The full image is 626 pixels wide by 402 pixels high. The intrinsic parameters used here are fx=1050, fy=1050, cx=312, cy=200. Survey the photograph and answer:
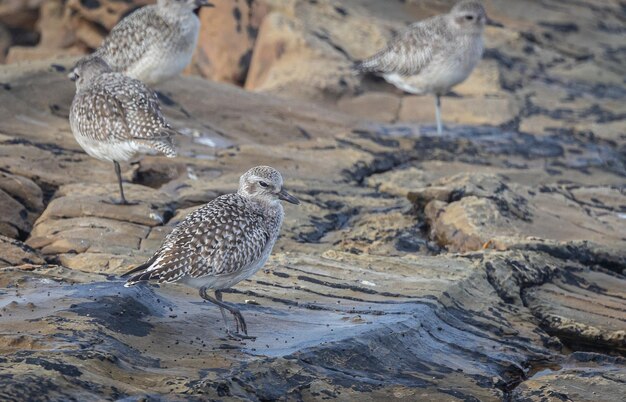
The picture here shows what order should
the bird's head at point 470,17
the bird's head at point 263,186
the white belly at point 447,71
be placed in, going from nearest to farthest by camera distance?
the bird's head at point 263,186 → the white belly at point 447,71 → the bird's head at point 470,17

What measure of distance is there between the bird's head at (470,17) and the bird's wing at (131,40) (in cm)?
422

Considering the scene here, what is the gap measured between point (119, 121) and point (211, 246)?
3196 mm

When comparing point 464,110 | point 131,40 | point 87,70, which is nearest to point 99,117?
point 87,70

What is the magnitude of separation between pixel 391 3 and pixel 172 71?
6630 millimetres

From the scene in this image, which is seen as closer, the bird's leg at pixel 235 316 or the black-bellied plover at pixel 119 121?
the bird's leg at pixel 235 316

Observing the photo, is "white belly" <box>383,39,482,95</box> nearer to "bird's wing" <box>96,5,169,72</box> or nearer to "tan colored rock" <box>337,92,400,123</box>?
"tan colored rock" <box>337,92,400,123</box>

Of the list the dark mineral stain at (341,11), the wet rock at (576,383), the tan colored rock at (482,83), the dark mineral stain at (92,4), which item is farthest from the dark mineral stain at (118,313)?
the dark mineral stain at (92,4)

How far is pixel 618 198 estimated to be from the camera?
1117 centimetres

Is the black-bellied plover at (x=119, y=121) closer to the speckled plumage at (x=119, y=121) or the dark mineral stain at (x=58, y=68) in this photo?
the speckled plumage at (x=119, y=121)

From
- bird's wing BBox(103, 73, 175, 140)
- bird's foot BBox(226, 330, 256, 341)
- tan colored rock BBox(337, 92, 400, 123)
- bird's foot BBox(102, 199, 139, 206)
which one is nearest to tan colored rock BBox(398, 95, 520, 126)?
tan colored rock BBox(337, 92, 400, 123)

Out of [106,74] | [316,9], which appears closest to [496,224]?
[106,74]

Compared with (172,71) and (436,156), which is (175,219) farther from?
(436,156)

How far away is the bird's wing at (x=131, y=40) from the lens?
12.2 m

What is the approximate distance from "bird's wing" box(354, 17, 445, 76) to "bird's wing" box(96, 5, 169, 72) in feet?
11.7
